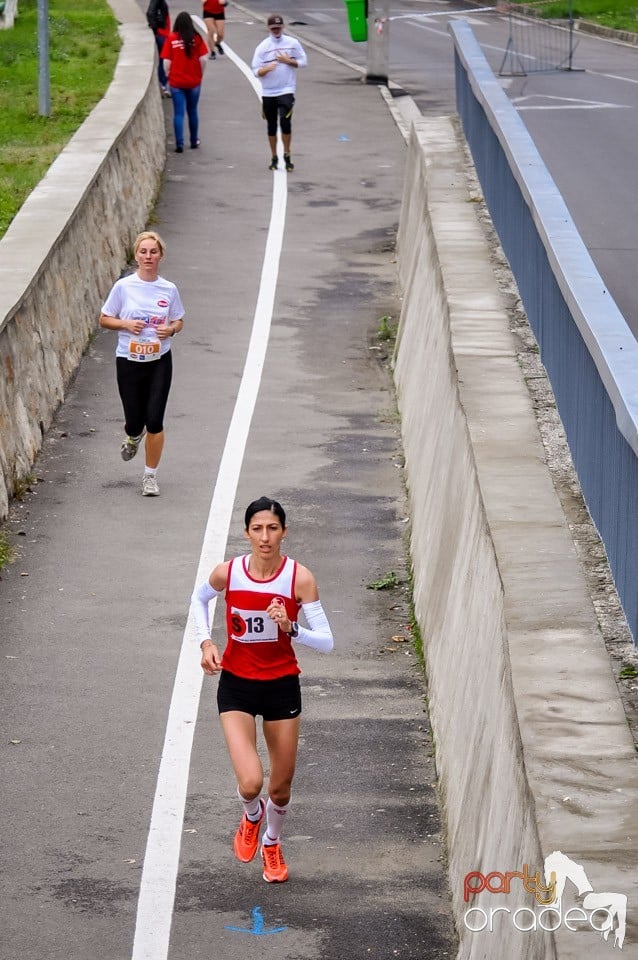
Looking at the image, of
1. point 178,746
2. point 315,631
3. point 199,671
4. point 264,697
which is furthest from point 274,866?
point 199,671

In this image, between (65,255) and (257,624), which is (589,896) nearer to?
(257,624)

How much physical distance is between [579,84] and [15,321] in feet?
73.0

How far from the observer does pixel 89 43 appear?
3400cm

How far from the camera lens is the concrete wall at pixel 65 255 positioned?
13445 mm

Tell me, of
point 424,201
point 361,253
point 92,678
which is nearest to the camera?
point 92,678

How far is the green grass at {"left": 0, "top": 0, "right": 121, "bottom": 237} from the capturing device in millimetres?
21562

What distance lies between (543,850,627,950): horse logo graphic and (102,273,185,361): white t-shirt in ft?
27.0

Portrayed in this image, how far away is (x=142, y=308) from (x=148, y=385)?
0.69 meters

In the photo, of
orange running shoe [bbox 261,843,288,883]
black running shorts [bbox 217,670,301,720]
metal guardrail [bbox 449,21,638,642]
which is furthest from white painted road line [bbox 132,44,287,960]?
metal guardrail [bbox 449,21,638,642]

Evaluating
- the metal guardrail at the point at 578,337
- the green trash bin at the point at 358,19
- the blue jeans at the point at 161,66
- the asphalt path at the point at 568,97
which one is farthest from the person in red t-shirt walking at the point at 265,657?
the green trash bin at the point at 358,19

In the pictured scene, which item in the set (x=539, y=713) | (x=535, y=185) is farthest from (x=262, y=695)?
(x=535, y=185)

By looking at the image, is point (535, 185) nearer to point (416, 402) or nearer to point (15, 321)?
point (416, 402)

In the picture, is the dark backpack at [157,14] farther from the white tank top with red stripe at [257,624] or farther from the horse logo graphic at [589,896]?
the horse logo graphic at [589,896]

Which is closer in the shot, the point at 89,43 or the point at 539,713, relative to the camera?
the point at 539,713
